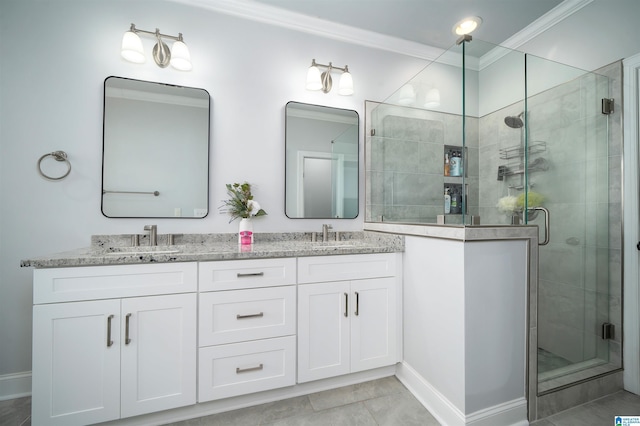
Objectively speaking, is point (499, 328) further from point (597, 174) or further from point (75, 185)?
point (75, 185)

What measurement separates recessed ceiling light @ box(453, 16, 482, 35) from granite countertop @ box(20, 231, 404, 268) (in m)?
1.89

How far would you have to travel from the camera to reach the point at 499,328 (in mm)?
1345

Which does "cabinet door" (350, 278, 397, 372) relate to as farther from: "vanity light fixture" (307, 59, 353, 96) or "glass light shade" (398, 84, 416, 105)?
"vanity light fixture" (307, 59, 353, 96)

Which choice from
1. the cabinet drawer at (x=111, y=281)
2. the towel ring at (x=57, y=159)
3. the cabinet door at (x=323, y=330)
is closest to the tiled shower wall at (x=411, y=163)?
the cabinet door at (x=323, y=330)

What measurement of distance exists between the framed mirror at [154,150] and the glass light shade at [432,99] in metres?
1.65

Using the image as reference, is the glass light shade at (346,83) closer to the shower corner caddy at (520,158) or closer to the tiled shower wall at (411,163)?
the tiled shower wall at (411,163)

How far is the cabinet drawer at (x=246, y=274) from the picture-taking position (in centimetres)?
140

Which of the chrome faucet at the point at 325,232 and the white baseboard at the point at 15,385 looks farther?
the chrome faucet at the point at 325,232

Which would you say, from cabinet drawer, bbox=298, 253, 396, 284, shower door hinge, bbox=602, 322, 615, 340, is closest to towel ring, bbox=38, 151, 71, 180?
cabinet drawer, bbox=298, 253, 396, 284

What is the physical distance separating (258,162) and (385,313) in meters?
1.44

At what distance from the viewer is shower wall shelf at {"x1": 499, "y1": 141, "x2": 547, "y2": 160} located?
62.8 inches

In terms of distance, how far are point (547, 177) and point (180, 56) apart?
2555 mm

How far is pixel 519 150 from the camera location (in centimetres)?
160

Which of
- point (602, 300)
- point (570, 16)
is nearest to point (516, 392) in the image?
point (602, 300)
